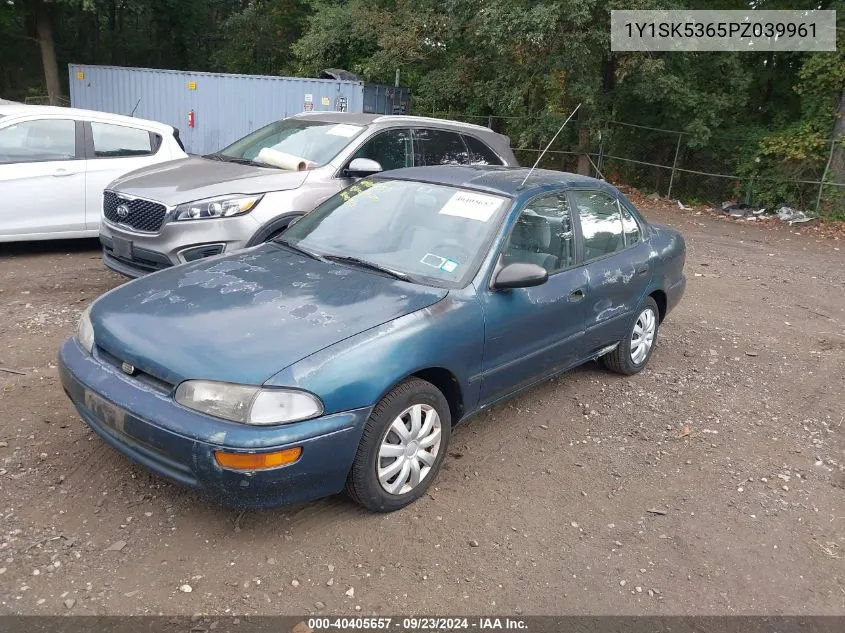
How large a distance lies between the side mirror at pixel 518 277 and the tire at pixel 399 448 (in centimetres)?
70

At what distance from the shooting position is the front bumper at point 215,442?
9.66 feet

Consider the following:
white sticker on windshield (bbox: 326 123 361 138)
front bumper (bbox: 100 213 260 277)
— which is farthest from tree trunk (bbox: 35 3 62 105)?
front bumper (bbox: 100 213 260 277)

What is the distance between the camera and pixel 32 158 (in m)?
7.27

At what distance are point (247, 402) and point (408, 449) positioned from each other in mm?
893

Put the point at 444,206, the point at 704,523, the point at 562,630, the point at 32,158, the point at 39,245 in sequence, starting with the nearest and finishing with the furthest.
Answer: the point at 562,630, the point at 704,523, the point at 444,206, the point at 32,158, the point at 39,245

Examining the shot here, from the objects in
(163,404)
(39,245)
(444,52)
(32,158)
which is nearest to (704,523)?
(163,404)

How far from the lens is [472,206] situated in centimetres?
429

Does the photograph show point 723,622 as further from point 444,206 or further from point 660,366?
point 660,366

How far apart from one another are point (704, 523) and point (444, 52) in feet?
54.3

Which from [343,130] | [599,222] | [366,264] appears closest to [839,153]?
[343,130]

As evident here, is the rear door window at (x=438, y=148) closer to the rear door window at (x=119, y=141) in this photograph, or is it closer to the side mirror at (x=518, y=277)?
the rear door window at (x=119, y=141)

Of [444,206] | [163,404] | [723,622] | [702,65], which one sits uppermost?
[702,65]

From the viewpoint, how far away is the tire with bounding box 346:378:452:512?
10.8 ft

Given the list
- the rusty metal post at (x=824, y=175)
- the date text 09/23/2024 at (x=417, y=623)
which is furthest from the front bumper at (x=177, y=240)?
the rusty metal post at (x=824, y=175)
